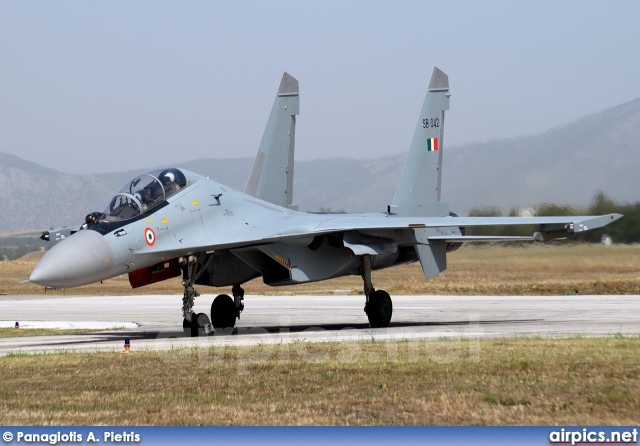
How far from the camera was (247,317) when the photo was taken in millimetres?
26312

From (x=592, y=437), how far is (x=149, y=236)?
11.2m

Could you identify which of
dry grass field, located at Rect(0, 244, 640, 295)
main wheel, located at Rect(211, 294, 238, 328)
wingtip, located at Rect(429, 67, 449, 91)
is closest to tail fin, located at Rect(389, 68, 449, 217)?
wingtip, located at Rect(429, 67, 449, 91)

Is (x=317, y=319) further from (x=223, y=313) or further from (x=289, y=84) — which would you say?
(x=289, y=84)

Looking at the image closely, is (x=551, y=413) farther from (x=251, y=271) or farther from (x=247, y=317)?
(x=247, y=317)

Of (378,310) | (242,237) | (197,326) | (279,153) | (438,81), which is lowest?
(197,326)

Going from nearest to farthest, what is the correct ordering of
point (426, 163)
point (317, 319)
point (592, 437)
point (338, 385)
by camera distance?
1. point (592, 437)
2. point (338, 385)
3. point (426, 163)
4. point (317, 319)

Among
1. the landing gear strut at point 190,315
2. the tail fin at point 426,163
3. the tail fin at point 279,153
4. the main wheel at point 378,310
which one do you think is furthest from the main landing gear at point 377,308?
the tail fin at point 279,153

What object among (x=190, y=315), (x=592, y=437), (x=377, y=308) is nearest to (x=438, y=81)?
A: (x=377, y=308)

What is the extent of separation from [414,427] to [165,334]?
13.0 meters

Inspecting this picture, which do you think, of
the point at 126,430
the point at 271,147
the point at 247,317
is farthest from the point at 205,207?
the point at 126,430

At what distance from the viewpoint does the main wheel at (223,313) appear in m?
21.3

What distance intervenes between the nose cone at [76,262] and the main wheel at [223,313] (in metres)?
4.59

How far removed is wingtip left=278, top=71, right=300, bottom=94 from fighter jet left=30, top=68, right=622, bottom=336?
348cm

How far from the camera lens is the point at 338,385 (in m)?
11.0
